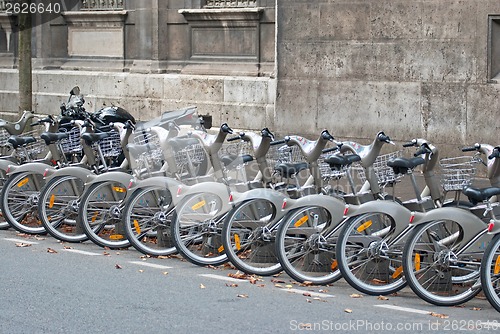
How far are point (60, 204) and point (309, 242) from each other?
305cm

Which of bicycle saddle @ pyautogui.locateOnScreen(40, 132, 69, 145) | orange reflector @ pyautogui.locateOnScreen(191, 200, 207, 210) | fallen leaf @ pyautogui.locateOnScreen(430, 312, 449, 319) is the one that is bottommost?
fallen leaf @ pyautogui.locateOnScreen(430, 312, 449, 319)

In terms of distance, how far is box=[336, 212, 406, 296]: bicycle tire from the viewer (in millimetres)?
8352

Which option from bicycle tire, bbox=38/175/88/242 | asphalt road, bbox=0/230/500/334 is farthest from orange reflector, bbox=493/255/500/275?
bicycle tire, bbox=38/175/88/242

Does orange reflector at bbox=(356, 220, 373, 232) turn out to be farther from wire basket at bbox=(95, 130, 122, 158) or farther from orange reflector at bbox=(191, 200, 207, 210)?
wire basket at bbox=(95, 130, 122, 158)

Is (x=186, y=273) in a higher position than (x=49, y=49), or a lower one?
lower

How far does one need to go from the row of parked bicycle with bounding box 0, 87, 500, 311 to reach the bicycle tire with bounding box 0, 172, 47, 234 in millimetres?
12

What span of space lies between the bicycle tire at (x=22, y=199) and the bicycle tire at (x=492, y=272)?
16.7 feet

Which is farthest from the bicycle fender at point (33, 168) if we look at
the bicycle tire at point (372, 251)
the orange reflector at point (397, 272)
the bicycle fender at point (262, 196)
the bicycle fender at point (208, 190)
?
the orange reflector at point (397, 272)

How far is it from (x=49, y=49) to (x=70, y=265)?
1269 cm

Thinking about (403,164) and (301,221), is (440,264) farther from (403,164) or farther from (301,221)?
(301,221)

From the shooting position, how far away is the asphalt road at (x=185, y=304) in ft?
23.3

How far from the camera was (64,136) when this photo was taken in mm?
11320

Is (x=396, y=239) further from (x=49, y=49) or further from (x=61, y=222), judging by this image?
(x=49, y=49)

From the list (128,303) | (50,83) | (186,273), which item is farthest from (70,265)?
(50,83)
